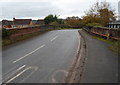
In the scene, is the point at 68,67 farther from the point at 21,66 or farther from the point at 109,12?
the point at 109,12

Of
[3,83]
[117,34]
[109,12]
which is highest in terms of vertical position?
[109,12]

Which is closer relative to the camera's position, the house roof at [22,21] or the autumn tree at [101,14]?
the autumn tree at [101,14]

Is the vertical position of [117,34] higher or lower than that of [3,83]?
higher

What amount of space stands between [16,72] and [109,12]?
127 ft

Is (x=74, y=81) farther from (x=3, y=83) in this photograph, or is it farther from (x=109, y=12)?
(x=109, y=12)

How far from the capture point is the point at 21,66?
913 cm

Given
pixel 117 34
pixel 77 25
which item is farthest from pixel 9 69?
pixel 77 25

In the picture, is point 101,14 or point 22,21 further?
point 22,21

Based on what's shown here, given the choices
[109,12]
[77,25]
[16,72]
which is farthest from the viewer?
[77,25]

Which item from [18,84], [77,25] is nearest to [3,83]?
[18,84]

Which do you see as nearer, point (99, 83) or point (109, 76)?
point (99, 83)

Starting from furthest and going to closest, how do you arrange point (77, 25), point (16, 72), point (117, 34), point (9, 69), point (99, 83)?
1. point (77, 25)
2. point (117, 34)
3. point (9, 69)
4. point (16, 72)
5. point (99, 83)

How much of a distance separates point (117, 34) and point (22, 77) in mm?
12060

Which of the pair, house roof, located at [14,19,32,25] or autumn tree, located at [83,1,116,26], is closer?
autumn tree, located at [83,1,116,26]
